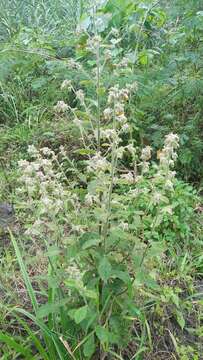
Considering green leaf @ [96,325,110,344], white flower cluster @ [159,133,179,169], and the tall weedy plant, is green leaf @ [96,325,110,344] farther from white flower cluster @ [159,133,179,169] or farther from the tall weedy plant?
white flower cluster @ [159,133,179,169]

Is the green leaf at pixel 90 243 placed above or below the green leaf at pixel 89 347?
above

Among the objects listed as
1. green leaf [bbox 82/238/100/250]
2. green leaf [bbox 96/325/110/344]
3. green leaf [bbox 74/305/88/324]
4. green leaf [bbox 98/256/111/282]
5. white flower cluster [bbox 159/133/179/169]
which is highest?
white flower cluster [bbox 159/133/179/169]

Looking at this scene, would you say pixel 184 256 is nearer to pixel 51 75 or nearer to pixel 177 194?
pixel 177 194

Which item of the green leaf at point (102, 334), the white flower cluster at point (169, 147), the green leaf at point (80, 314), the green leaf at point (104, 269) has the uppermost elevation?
the white flower cluster at point (169, 147)

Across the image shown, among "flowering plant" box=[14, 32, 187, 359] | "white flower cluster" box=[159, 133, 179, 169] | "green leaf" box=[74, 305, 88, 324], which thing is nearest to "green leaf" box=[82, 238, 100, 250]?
"flowering plant" box=[14, 32, 187, 359]

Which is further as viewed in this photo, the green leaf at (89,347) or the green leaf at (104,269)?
the green leaf at (89,347)

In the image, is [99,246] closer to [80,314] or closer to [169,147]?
[80,314]

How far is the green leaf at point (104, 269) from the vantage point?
1850 millimetres

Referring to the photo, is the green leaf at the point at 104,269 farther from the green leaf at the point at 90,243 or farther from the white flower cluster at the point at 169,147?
the white flower cluster at the point at 169,147

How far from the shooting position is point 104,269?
1.86 m

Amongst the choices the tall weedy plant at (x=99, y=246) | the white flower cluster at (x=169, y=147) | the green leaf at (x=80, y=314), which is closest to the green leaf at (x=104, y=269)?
the tall weedy plant at (x=99, y=246)

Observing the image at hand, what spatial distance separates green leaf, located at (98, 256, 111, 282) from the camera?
72.8 inches

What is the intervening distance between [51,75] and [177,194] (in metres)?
1.94

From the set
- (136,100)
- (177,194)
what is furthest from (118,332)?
(136,100)
